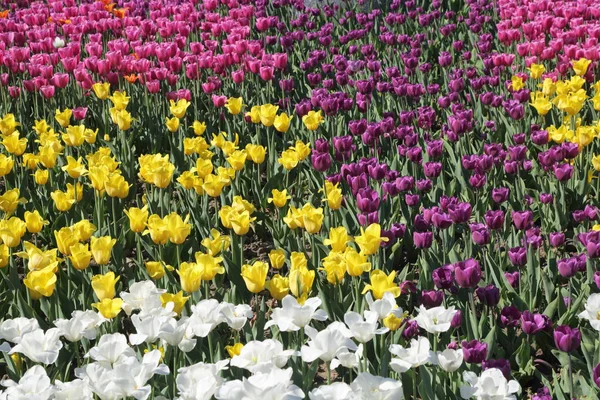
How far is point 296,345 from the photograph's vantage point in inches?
115

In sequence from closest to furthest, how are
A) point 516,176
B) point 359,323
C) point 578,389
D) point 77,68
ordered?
point 359,323
point 578,389
point 516,176
point 77,68

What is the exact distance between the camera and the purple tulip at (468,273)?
291 cm

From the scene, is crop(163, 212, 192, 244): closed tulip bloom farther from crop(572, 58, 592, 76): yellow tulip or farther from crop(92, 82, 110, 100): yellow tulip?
crop(572, 58, 592, 76): yellow tulip

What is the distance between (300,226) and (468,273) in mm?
897

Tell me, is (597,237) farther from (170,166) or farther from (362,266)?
(170,166)

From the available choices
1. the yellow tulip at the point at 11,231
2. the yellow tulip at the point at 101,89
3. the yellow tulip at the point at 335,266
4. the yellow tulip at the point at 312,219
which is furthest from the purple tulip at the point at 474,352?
the yellow tulip at the point at 101,89

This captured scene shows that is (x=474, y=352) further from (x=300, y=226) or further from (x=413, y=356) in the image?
(x=300, y=226)

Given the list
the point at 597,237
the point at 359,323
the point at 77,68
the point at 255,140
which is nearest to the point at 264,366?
the point at 359,323

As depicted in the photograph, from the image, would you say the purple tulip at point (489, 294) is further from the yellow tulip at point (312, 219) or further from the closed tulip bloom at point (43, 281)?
the closed tulip bloom at point (43, 281)

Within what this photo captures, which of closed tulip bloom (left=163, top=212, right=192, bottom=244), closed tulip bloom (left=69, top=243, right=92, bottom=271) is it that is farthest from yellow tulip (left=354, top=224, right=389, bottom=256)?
closed tulip bloom (left=69, top=243, right=92, bottom=271)

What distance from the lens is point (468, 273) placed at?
2906mm

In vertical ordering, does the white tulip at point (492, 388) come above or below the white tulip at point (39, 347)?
below

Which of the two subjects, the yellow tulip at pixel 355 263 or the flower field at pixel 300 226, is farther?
the yellow tulip at pixel 355 263

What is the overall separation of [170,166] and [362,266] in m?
1.39
